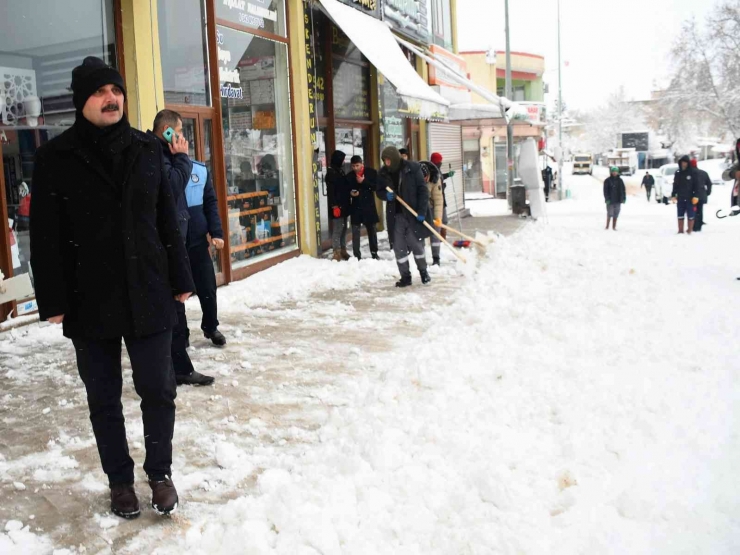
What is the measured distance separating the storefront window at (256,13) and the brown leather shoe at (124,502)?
826cm

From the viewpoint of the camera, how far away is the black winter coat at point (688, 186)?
57.4 ft

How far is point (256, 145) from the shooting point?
11641mm

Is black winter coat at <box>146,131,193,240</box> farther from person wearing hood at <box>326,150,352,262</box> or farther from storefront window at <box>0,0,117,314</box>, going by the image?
person wearing hood at <box>326,150,352,262</box>

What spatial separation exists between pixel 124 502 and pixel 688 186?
16.4 m

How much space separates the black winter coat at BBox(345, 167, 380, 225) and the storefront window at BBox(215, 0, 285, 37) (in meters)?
2.59

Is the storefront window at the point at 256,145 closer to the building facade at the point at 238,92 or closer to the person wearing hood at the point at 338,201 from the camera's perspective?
the building facade at the point at 238,92

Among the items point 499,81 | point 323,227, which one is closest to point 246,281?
point 323,227

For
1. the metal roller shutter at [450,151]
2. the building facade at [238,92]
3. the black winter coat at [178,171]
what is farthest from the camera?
the metal roller shutter at [450,151]

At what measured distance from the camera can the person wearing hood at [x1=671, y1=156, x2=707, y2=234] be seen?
17.5 metres

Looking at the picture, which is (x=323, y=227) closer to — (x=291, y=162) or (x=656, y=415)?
(x=291, y=162)

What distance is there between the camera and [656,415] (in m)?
4.81

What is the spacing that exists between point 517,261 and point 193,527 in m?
8.50

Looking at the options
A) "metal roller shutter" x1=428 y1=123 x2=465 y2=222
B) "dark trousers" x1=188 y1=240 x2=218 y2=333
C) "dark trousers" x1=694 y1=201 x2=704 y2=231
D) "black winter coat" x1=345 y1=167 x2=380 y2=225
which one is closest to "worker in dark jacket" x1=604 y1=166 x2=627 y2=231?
"dark trousers" x1=694 y1=201 x2=704 y2=231

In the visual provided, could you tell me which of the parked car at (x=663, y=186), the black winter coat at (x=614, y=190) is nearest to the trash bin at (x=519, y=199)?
the black winter coat at (x=614, y=190)
